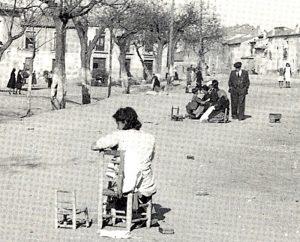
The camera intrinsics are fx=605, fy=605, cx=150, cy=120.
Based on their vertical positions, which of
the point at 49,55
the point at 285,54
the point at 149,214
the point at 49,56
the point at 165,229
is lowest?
the point at 165,229

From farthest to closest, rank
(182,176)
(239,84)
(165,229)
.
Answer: (239,84) → (182,176) → (165,229)

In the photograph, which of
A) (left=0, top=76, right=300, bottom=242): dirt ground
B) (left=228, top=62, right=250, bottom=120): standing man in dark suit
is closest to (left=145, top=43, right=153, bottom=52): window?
(left=228, top=62, right=250, bottom=120): standing man in dark suit

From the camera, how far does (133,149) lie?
684cm

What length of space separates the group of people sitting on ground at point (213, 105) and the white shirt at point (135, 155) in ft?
38.7

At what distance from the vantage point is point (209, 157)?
12.8 meters

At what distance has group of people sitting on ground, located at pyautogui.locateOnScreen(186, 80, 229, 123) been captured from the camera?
18.7 m

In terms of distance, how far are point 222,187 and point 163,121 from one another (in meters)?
9.83

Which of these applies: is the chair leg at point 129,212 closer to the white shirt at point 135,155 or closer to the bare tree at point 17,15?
the white shirt at point 135,155

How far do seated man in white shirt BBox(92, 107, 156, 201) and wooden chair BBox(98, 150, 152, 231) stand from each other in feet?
0.30

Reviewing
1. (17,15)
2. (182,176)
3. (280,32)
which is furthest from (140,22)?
(182,176)

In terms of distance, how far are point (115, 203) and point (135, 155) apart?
2.20ft

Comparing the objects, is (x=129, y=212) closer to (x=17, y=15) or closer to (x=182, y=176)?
(x=182, y=176)

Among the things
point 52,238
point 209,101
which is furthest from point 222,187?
point 209,101

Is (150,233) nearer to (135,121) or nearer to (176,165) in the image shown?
(135,121)
